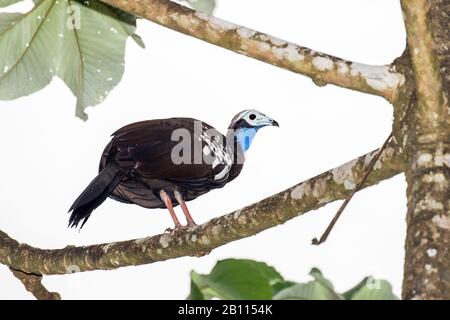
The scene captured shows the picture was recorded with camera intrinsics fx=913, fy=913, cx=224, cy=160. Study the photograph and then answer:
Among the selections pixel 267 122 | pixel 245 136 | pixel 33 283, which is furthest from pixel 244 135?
pixel 33 283

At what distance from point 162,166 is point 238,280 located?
189 cm

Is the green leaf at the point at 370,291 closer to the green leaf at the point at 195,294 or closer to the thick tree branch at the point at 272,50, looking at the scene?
the green leaf at the point at 195,294

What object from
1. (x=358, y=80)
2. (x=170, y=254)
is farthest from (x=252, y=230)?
(x=358, y=80)

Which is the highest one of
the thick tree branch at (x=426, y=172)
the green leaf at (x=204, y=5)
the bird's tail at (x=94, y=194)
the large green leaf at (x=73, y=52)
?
the green leaf at (x=204, y=5)

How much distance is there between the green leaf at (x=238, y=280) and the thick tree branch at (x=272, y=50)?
0.74m

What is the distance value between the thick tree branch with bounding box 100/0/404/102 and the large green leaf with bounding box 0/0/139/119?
977 mm

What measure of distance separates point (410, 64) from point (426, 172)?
1.13 ft

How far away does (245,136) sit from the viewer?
178 inches

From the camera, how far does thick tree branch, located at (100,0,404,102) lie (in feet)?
8.18

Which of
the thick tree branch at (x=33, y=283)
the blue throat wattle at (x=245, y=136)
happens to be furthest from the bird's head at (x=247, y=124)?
the thick tree branch at (x=33, y=283)

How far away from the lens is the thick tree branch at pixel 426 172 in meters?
1.96

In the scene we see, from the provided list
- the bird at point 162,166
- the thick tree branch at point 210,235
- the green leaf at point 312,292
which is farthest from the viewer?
the bird at point 162,166

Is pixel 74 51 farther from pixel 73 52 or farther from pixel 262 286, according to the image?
pixel 262 286
